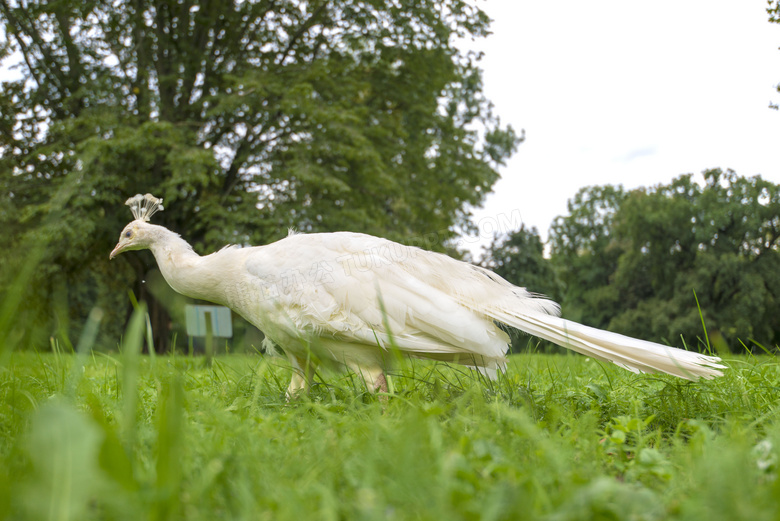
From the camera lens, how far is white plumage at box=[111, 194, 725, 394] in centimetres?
306

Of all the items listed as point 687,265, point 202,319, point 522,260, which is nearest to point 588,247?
point 687,265

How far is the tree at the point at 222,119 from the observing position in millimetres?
11852

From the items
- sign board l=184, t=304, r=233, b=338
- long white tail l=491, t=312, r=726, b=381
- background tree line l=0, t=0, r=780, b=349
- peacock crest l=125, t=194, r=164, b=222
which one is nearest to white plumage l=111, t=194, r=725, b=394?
long white tail l=491, t=312, r=726, b=381

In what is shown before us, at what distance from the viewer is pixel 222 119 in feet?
43.9

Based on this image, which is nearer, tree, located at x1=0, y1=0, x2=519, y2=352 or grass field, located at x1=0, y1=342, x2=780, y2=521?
grass field, located at x1=0, y1=342, x2=780, y2=521

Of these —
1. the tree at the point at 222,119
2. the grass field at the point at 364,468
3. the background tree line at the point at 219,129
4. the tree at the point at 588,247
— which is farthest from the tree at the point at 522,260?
the grass field at the point at 364,468

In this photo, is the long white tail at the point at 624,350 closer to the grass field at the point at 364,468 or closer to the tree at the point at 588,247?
the grass field at the point at 364,468

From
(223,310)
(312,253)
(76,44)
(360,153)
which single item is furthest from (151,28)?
(312,253)

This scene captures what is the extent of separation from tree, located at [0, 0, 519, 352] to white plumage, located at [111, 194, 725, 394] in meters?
8.26

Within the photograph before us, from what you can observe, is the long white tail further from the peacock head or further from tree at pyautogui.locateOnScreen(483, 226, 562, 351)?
tree at pyautogui.locateOnScreen(483, 226, 562, 351)

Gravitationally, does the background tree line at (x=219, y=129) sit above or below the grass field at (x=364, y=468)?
above

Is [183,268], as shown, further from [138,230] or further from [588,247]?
[588,247]

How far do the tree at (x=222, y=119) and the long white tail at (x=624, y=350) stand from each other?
29.5 feet

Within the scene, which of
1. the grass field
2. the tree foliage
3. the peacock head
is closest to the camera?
the grass field
